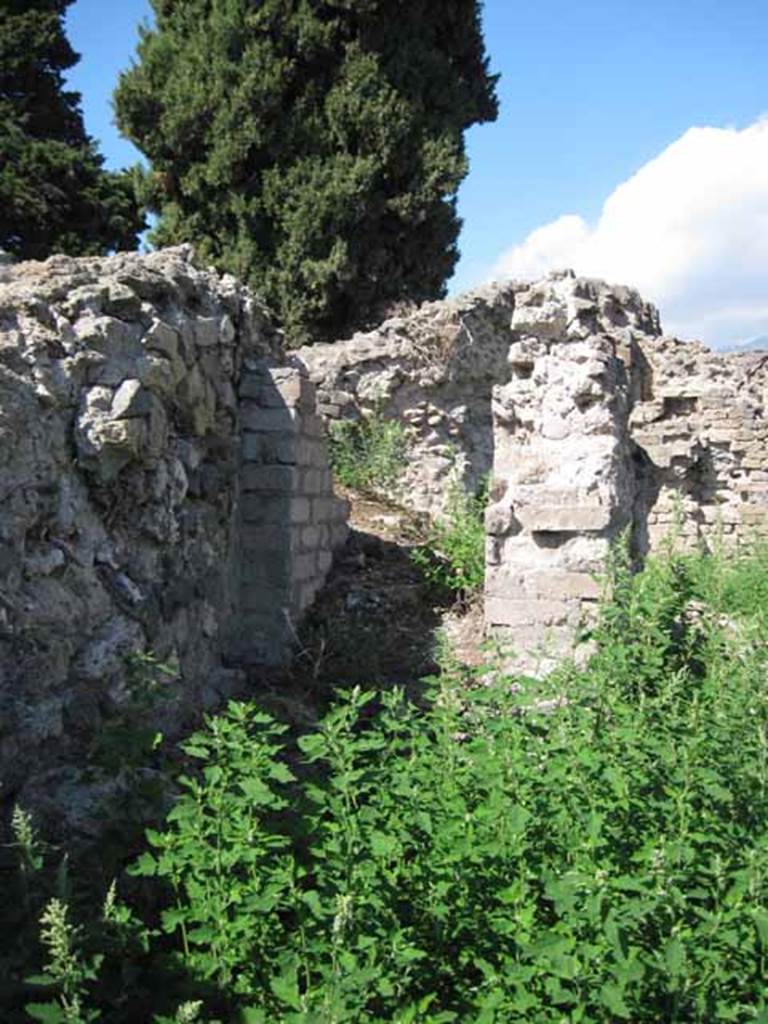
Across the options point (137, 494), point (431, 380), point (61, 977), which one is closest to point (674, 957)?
point (61, 977)

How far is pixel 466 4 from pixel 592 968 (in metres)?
17.8

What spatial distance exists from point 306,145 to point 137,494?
1276 cm

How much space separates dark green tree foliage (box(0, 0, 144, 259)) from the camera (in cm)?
1745

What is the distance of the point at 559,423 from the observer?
19.5ft

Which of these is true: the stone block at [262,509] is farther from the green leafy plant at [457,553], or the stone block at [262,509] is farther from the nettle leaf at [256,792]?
the nettle leaf at [256,792]

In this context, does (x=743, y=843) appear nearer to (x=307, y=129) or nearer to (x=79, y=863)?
(x=79, y=863)

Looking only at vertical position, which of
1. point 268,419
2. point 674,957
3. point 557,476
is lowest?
point 674,957

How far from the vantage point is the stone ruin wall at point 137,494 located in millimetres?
3408

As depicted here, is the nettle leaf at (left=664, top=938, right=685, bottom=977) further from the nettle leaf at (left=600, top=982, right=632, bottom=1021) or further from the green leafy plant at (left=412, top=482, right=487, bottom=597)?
the green leafy plant at (left=412, top=482, right=487, bottom=597)

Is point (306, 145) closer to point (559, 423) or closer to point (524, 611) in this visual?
point (559, 423)

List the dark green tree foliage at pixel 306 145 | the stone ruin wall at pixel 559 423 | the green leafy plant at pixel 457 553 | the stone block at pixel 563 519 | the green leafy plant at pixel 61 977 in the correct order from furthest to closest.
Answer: the dark green tree foliage at pixel 306 145 → the green leafy plant at pixel 457 553 → the stone ruin wall at pixel 559 423 → the stone block at pixel 563 519 → the green leafy plant at pixel 61 977

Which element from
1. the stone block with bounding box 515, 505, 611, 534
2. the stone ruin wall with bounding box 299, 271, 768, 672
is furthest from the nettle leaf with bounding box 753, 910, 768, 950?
the stone block with bounding box 515, 505, 611, 534

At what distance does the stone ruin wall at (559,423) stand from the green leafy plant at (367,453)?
0.22 metres

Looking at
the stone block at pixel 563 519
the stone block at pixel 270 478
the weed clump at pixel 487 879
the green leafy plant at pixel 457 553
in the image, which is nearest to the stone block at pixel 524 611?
the stone block at pixel 563 519
